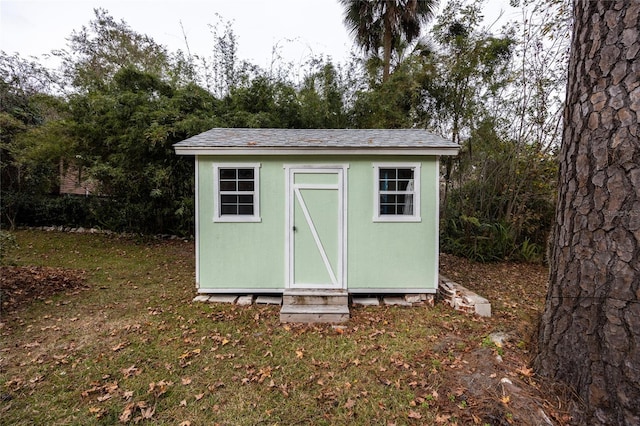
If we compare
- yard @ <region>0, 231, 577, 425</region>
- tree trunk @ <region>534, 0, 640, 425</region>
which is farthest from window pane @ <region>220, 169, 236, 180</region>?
tree trunk @ <region>534, 0, 640, 425</region>

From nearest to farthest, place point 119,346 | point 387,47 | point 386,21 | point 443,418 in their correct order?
1. point 443,418
2. point 119,346
3. point 386,21
4. point 387,47

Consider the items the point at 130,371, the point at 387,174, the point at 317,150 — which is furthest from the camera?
the point at 387,174

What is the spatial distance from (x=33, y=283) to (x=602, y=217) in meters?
7.78

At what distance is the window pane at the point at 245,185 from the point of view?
4578mm

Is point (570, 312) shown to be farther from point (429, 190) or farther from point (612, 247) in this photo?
point (429, 190)

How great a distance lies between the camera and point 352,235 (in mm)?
4516

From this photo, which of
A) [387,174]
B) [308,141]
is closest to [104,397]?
[308,141]

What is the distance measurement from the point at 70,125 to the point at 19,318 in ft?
20.8

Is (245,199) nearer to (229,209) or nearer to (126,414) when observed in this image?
(229,209)

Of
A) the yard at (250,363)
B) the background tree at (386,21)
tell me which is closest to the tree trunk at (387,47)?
the background tree at (386,21)

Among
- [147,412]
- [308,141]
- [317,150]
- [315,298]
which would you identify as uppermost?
[308,141]

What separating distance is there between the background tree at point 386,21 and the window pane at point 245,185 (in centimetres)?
739

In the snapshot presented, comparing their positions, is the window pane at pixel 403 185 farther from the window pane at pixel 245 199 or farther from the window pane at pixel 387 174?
the window pane at pixel 245 199

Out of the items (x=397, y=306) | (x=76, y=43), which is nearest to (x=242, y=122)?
(x=397, y=306)
